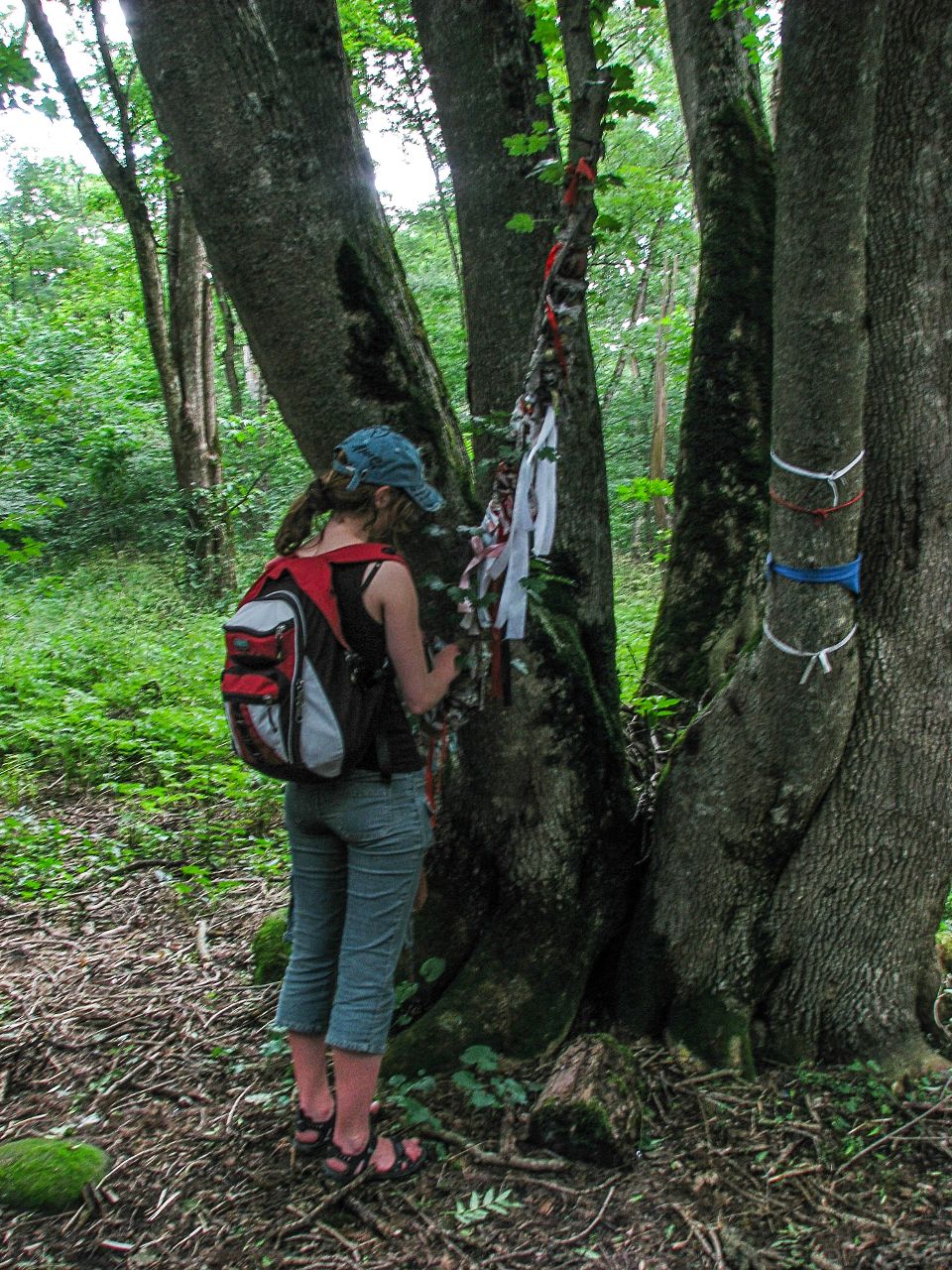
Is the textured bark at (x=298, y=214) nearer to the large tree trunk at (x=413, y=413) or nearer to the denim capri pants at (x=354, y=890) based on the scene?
the large tree trunk at (x=413, y=413)

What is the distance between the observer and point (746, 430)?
425cm

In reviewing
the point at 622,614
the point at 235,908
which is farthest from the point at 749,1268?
the point at 622,614

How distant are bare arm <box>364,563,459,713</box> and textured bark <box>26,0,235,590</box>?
10168 millimetres

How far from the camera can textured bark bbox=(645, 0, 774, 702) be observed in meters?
4.24

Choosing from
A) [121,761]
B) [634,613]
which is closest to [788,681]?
[121,761]

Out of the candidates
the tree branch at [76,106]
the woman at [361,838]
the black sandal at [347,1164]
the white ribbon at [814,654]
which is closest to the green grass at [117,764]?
the woman at [361,838]

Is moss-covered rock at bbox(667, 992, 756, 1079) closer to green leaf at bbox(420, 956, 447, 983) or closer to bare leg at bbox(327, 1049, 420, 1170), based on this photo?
green leaf at bbox(420, 956, 447, 983)

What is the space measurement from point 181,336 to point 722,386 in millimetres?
9802

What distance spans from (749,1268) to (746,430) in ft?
10.2

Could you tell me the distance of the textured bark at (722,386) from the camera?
424 cm

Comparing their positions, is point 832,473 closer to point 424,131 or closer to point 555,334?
point 555,334

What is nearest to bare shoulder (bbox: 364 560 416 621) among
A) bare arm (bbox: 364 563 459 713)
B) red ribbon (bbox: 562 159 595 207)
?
bare arm (bbox: 364 563 459 713)

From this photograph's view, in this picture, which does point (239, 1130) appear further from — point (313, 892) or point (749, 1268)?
point (749, 1268)

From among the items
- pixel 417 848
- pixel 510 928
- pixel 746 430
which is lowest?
pixel 510 928
